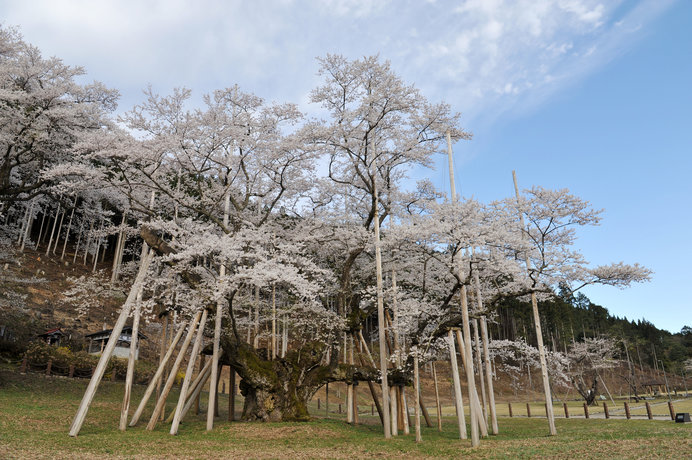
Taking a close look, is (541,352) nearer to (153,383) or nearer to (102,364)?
(153,383)

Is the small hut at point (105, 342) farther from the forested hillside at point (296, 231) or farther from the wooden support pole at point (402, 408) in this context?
the wooden support pole at point (402, 408)

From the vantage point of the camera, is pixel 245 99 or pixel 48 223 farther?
pixel 48 223

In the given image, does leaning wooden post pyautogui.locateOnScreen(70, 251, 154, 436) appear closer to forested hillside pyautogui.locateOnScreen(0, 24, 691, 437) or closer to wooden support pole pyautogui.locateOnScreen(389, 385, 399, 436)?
forested hillside pyautogui.locateOnScreen(0, 24, 691, 437)

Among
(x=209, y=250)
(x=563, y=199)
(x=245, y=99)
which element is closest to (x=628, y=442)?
(x=563, y=199)

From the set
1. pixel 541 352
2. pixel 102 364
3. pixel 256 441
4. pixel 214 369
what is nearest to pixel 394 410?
pixel 256 441

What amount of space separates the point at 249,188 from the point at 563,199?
492 inches

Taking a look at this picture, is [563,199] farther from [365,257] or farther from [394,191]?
[365,257]

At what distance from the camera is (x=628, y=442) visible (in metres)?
10.2

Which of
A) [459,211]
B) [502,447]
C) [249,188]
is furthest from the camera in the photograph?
[249,188]

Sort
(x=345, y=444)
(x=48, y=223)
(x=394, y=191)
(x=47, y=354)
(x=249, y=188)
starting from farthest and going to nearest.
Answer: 1. (x=48, y=223)
2. (x=47, y=354)
3. (x=394, y=191)
4. (x=249, y=188)
5. (x=345, y=444)

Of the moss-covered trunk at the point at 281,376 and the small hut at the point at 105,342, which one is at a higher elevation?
the small hut at the point at 105,342

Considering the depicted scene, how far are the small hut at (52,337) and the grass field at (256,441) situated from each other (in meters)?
11.1

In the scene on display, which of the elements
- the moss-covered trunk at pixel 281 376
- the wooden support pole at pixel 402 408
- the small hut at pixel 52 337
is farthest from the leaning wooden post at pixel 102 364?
the small hut at pixel 52 337

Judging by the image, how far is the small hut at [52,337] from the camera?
1037 inches
